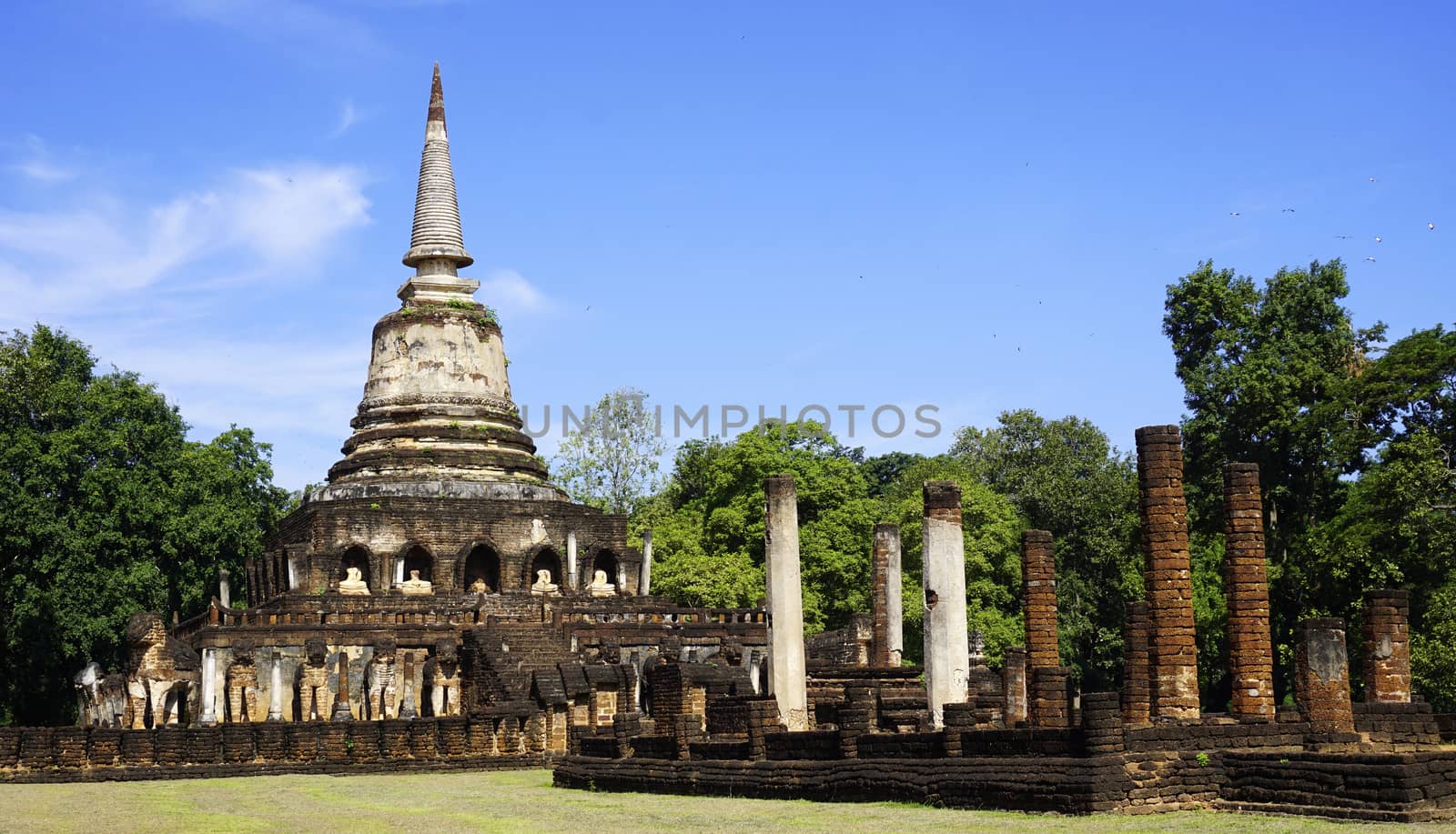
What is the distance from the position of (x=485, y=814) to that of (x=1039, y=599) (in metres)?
7.94

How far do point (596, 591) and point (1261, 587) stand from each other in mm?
23550

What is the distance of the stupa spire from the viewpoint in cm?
4416

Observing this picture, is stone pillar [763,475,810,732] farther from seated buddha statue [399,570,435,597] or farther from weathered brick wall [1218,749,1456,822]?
seated buddha statue [399,570,435,597]

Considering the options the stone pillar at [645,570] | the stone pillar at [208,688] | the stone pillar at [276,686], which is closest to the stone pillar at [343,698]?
the stone pillar at [276,686]

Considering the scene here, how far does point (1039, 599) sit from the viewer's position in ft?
70.3

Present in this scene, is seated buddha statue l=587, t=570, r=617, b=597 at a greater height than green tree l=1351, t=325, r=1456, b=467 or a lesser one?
lesser

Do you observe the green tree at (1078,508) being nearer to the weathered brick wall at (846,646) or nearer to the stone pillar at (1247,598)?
the weathered brick wall at (846,646)

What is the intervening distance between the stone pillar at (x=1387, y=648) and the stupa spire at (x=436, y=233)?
29.2 metres

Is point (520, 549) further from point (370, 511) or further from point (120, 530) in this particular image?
point (120, 530)

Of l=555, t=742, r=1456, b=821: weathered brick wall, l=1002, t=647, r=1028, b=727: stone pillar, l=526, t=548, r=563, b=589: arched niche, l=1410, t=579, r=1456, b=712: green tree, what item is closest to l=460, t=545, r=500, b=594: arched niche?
l=526, t=548, r=563, b=589: arched niche

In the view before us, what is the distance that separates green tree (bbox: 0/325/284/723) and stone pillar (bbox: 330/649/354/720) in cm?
1248

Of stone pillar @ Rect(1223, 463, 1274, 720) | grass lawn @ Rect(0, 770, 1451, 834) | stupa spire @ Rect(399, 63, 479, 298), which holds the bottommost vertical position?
grass lawn @ Rect(0, 770, 1451, 834)

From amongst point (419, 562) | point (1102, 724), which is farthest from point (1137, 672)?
point (419, 562)

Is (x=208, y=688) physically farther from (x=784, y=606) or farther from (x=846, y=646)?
(x=846, y=646)
